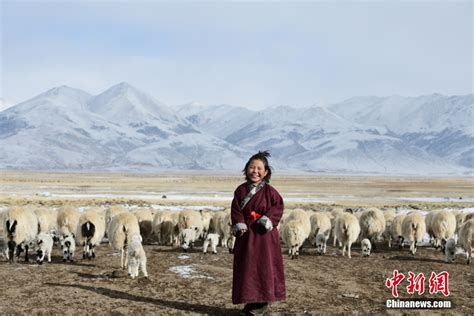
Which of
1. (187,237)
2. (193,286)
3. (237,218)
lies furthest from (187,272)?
(237,218)

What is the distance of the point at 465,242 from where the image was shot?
46.6 feet

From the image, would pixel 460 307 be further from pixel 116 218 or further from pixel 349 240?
pixel 116 218

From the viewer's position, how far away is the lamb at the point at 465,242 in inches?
551

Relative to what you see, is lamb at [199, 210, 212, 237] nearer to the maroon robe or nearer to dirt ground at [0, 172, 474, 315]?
dirt ground at [0, 172, 474, 315]

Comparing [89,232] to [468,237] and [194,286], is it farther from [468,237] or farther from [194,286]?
[468,237]

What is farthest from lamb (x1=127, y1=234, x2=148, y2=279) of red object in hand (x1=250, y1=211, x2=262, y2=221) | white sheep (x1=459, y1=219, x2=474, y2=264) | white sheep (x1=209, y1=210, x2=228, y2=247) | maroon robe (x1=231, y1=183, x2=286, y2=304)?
white sheep (x1=459, y1=219, x2=474, y2=264)

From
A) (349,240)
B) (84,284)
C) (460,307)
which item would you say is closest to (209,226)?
(349,240)

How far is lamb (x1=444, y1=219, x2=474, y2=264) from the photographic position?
551 inches

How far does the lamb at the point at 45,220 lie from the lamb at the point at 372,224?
36.4 feet

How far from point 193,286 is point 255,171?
3923 mm

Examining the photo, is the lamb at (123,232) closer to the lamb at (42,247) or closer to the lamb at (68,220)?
the lamb at (42,247)

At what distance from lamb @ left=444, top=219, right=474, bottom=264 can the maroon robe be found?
8679 mm

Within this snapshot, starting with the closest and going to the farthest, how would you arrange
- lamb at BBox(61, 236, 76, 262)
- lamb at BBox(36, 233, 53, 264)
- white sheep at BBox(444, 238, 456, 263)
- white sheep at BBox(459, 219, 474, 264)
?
1. lamb at BBox(36, 233, 53, 264)
2. lamb at BBox(61, 236, 76, 262)
3. white sheep at BBox(459, 219, 474, 264)
4. white sheep at BBox(444, 238, 456, 263)

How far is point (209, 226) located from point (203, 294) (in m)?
10.1
